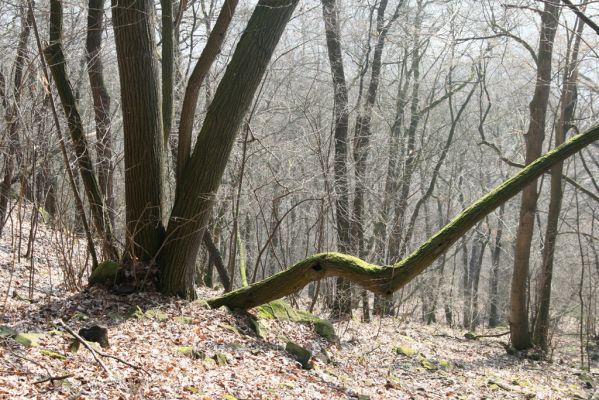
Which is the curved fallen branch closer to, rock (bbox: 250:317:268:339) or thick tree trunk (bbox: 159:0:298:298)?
rock (bbox: 250:317:268:339)

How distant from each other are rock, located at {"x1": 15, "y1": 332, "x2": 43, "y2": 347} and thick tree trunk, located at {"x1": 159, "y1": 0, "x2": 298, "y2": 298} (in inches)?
84.2

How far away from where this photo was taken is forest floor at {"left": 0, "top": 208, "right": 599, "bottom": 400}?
15.0 feet

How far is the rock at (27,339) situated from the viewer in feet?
15.7

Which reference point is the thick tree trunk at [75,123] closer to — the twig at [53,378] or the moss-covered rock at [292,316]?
the moss-covered rock at [292,316]

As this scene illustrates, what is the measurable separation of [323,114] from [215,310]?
28.9 ft

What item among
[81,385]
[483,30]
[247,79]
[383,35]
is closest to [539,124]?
[483,30]

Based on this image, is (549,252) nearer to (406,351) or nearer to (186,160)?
(406,351)

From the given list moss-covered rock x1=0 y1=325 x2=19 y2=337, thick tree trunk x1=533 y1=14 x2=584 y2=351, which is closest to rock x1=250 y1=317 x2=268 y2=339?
moss-covered rock x1=0 y1=325 x2=19 y2=337

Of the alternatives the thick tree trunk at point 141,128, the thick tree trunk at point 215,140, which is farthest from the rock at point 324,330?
the thick tree trunk at point 141,128

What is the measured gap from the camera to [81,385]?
4332 mm

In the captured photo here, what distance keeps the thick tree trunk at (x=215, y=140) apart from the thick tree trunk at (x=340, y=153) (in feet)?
13.1

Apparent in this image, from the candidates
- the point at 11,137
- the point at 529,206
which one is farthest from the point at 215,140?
the point at 529,206

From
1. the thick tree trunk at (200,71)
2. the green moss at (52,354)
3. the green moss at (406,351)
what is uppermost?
the thick tree trunk at (200,71)

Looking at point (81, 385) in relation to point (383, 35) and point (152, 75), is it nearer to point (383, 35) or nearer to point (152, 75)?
point (152, 75)
